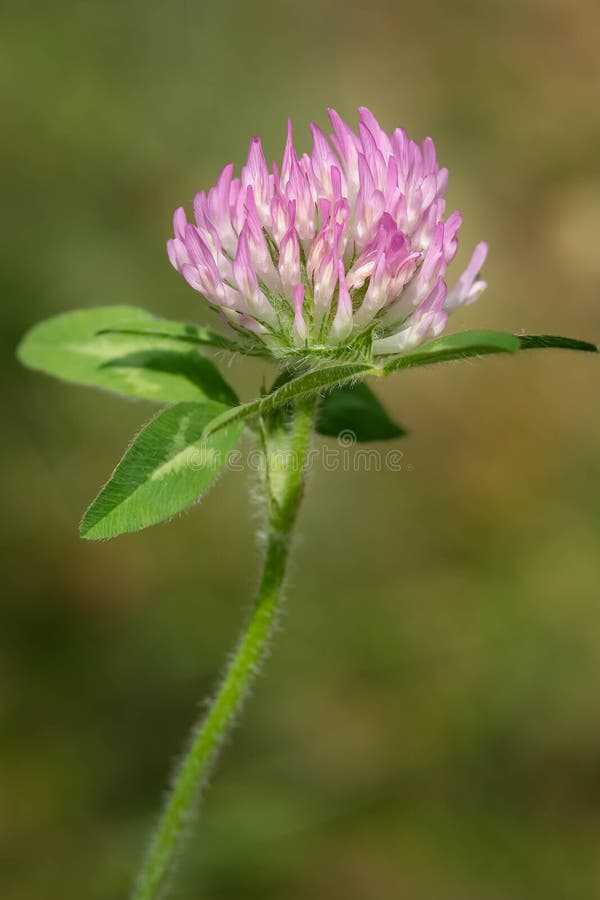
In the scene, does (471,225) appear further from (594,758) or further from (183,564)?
(594,758)

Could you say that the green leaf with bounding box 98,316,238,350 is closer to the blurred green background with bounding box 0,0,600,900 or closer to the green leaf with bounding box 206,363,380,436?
the green leaf with bounding box 206,363,380,436

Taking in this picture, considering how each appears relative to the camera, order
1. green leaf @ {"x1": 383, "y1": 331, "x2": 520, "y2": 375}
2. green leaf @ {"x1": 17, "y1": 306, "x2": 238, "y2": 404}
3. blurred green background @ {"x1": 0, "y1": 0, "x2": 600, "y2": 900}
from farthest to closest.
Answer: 1. blurred green background @ {"x1": 0, "y1": 0, "x2": 600, "y2": 900}
2. green leaf @ {"x1": 17, "y1": 306, "x2": 238, "y2": 404}
3. green leaf @ {"x1": 383, "y1": 331, "x2": 520, "y2": 375}

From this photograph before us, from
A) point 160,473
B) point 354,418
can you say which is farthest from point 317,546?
point 160,473

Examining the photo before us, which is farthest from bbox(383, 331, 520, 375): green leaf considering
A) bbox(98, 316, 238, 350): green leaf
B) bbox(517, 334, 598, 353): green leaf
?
bbox(98, 316, 238, 350): green leaf

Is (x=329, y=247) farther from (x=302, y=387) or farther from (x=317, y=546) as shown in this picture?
(x=317, y=546)

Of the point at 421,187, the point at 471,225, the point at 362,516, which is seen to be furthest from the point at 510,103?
the point at 421,187

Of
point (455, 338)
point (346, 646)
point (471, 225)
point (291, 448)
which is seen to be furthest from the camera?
point (471, 225)
